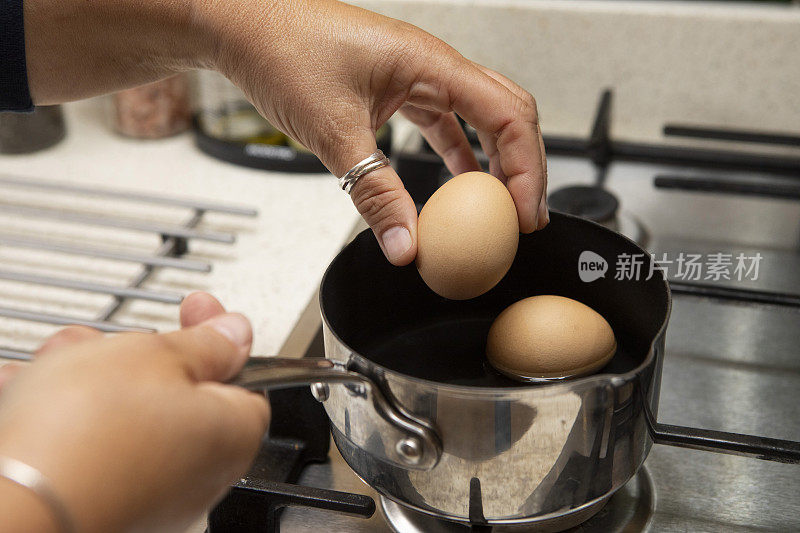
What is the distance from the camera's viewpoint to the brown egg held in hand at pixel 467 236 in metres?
0.57

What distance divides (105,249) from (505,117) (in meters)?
0.48

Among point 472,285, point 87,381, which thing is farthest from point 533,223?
point 87,381

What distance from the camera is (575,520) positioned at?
537 mm

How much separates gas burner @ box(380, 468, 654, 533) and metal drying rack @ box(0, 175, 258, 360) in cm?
31

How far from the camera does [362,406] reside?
0.45 metres

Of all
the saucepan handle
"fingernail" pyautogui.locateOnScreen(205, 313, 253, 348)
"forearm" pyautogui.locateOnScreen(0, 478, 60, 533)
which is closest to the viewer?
"forearm" pyautogui.locateOnScreen(0, 478, 60, 533)

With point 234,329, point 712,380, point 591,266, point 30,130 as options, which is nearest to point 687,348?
point 712,380

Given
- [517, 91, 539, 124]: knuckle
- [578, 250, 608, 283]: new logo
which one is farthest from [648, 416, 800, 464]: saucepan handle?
[517, 91, 539, 124]: knuckle

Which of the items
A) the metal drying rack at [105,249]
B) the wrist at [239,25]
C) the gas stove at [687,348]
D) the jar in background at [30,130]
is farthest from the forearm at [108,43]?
the jar in background at [30,130]

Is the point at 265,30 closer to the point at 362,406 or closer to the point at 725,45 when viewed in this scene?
the point at 362,406

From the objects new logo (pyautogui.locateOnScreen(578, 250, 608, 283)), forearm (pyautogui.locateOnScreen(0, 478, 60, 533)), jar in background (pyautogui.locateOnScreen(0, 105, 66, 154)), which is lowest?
jar in background (pyautogui.locateOnScreen(0, 105, 66, 154))

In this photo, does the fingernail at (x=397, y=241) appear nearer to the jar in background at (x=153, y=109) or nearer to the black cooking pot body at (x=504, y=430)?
the black cooking pot body at (x=504, y=430)

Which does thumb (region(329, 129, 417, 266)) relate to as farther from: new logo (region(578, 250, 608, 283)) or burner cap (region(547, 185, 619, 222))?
burner cap (region(547, 185, 619, 222))

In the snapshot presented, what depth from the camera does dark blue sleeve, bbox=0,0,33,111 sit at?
66cm
